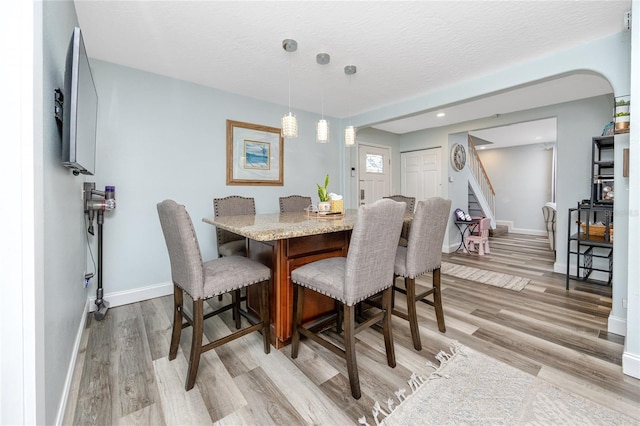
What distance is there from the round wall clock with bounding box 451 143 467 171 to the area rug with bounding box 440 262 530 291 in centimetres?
214

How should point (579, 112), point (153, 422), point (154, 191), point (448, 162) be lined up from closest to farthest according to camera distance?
point (153, 422)
point (154, 191)
point (579, 112)
point (448, 162)

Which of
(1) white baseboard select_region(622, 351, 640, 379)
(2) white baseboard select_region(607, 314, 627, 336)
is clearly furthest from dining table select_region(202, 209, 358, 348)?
(2) white baseboard select_region(607, 314, 627, 336)

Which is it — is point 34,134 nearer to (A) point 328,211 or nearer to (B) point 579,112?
(A) point 328,211

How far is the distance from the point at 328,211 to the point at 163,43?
2.01m

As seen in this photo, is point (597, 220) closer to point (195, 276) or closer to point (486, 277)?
point (486, 277)

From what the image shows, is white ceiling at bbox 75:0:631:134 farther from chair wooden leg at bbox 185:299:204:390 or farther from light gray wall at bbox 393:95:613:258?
chair wooden leg at bbox 185:299:204:390

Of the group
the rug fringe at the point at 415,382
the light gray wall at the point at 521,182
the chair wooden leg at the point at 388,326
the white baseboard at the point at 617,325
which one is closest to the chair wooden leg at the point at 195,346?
the rug fringe at the point at 415,382

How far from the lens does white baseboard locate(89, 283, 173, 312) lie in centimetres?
260

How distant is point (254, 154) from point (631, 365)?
12.5ft

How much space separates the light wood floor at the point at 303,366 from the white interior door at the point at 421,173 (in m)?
3.06

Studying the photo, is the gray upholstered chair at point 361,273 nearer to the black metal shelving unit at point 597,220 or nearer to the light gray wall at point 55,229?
the light gray wall at point 55,229

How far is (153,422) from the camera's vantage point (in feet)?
4.20

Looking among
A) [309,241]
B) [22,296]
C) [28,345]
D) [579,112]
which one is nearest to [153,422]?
[28,345]

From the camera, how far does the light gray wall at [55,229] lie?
1108 millimetres
